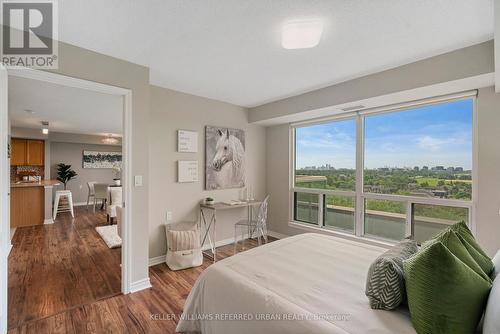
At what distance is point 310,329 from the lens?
42.4 inches

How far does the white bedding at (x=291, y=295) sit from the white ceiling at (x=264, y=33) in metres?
1.79

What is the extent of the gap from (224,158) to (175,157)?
858mm

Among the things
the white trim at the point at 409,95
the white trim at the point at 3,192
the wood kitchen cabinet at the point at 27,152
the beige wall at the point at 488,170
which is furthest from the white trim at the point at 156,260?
the wood kitchen cabinet at the point at 27,152

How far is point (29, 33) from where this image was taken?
6.38 feet

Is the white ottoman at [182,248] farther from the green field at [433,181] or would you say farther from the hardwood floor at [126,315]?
the green field at [433,181]

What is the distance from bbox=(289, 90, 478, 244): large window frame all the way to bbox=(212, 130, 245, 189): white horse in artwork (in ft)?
3.10

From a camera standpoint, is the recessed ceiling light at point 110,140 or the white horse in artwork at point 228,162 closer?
the white horse in artwork at point 228,162

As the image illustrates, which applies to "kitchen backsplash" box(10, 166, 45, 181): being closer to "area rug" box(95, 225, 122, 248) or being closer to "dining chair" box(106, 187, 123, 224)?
"dining chair" box(106, 187, 123, 224)

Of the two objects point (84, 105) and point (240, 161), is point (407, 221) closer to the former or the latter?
point (240, 161)

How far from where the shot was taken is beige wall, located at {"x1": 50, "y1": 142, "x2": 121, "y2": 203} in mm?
7398

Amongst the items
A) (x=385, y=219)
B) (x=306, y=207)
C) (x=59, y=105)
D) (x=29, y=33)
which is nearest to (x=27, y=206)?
(x=59, y=105)

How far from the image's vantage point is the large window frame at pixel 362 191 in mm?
2584

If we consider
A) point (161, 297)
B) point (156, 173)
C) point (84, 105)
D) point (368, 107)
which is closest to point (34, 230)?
point (84, 105)

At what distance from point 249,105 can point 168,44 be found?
2203 millimetres
